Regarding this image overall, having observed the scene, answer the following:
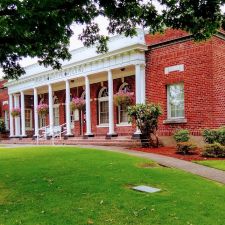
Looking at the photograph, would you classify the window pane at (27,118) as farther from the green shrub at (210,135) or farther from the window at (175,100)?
the green shrub at (210,135)

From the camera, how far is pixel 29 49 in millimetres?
11570

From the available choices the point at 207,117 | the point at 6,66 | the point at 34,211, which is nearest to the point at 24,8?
the point at 34,211

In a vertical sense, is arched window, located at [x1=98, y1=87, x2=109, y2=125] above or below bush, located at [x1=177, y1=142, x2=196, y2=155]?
above

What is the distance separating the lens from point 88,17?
984 centimetres

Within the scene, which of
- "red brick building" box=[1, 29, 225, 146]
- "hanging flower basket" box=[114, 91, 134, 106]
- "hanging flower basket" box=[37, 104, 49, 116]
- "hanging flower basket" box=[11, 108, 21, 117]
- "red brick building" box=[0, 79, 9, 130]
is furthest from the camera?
"red brick building" box=[0, 79, 9, 130]

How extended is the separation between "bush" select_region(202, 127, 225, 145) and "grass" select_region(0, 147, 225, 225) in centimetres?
507

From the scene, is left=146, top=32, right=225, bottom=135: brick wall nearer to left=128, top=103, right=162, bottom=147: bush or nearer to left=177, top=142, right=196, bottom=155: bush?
left=128, top=103, right=162, bottom=147: bush

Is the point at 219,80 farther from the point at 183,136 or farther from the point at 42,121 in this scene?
the point at 42,121

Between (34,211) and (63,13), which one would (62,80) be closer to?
(63,13)

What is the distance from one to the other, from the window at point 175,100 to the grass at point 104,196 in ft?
25.5

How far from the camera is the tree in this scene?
8.02m

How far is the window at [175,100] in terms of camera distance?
61.7ft

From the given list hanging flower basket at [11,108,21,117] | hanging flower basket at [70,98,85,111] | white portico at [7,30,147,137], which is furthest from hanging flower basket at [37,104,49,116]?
hanging flower basket at [11,108,21,117]

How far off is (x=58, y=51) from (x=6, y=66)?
188cm
